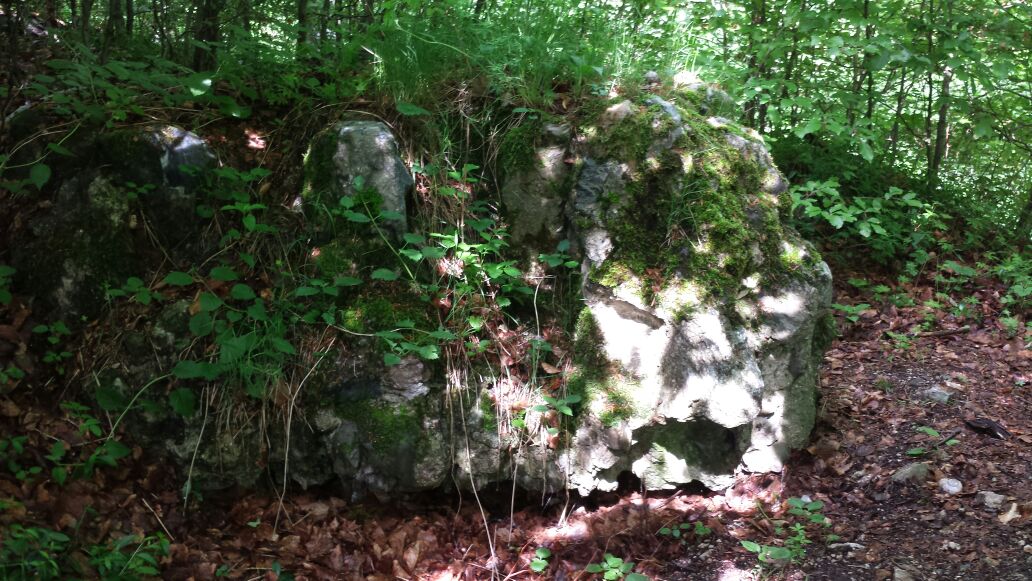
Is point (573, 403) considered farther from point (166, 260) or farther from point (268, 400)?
point (166, 260)

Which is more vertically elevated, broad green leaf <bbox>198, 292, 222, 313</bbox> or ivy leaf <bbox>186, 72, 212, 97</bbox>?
ivy leaf <bbox>186, 72, 212, 97</bbox>

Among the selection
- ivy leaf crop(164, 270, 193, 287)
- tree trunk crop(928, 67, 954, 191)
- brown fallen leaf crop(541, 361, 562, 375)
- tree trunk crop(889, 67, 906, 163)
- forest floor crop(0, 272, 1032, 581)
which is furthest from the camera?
tree trunk crop(889, 67, 906, 163)

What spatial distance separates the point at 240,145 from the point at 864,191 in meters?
5.69

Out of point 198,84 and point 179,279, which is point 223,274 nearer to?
point 179,279

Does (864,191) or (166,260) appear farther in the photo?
(864,191)

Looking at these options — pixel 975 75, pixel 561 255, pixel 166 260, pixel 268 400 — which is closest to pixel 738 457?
pixel 561 255

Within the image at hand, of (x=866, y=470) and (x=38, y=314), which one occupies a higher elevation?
(x=38, y=314)

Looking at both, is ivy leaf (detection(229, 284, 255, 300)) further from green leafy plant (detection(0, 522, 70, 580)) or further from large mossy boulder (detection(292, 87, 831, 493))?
green leafy plant (detection(0, 522, 70, 580))

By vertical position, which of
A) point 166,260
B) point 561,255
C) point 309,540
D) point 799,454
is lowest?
point 309,540

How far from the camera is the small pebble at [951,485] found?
321 centimetres

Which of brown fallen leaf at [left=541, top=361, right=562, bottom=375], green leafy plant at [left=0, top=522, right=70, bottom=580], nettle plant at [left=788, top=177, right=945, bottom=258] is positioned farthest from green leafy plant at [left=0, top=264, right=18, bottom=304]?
nettle plant at [left=788, top=177, right=945, bottom=258]

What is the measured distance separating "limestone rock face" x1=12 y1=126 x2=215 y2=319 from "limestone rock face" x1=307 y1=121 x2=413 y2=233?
0.67 m

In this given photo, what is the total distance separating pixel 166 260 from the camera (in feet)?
11.7

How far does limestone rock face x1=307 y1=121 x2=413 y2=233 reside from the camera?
3.61m
